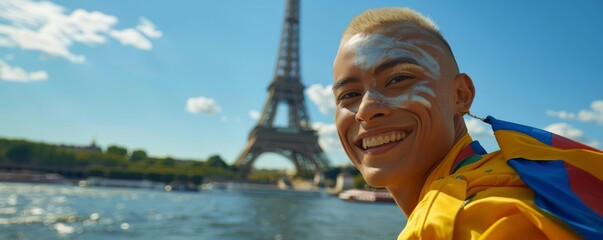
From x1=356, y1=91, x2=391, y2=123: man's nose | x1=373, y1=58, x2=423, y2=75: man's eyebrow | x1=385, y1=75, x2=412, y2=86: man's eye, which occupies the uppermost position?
x1=373, y1=58, x2=423, y2=75: man's eyebrow

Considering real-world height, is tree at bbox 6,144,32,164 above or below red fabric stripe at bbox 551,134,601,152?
above

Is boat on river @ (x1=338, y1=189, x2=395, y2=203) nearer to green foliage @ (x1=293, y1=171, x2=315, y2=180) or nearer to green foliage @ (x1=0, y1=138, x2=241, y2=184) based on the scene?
green foliage @ (x1=0, y1=138, x2=241, y2=184)

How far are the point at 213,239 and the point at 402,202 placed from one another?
12089 millimetres

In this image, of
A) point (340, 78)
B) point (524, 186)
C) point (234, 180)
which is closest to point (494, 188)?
point (524, 186)

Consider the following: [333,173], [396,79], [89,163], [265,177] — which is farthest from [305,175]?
[396,79]

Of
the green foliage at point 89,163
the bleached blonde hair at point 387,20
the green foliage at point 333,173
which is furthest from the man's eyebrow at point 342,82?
the green foliage at point 333,173

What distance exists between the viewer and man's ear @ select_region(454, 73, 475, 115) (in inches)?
58.1

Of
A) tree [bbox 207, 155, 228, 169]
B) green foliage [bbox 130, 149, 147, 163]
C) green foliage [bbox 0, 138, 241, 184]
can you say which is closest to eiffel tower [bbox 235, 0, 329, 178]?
green foliage [bbox 0, 138, 241, 184]

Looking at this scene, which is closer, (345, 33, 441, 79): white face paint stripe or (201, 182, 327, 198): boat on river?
(345, 33, 441, 79): white face paint stripe

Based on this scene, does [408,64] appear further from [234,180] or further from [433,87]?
[234,180]

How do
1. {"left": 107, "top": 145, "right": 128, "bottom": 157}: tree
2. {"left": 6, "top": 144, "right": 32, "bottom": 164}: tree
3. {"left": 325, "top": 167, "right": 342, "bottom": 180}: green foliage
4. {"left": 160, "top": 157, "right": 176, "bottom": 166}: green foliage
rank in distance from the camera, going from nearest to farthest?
{"left": 325, "top": 167, "right": 342, "bottom": 180}: green foliage, {"left": 6, "top": 144, "right": 32, "bottom": 164}: tree, {"left": 160, "top": 157, "right": 176, "bottom": 166}: green foliage, {"left": 107, "top": 145, "right": 128, "bottom": 157}: tree

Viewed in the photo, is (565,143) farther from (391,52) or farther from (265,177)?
(265,177)

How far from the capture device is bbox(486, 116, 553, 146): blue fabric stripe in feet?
4.00

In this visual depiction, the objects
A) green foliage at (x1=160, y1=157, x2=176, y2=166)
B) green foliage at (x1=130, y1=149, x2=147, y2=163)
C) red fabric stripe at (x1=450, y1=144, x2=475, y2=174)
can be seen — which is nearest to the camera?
red fabric stripe at (x1=450, y1=144, x2=475, y2=174)
